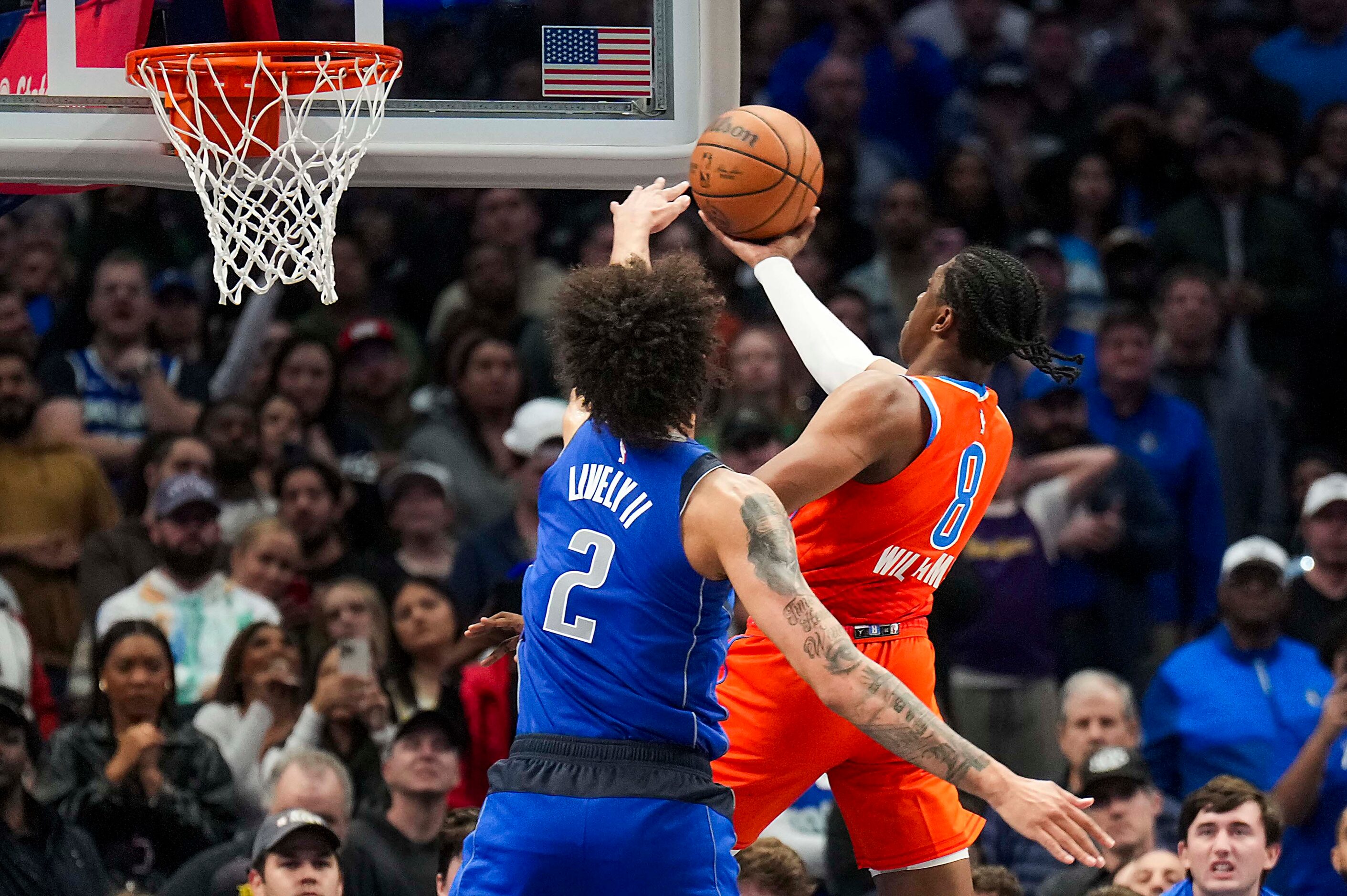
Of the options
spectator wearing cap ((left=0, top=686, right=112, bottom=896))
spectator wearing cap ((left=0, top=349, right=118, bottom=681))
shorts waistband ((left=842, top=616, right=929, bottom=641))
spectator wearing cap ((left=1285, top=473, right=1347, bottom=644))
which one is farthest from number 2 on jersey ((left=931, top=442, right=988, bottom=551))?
spectator wearing cap ((left=0, top=349, right=118, bottom=681))

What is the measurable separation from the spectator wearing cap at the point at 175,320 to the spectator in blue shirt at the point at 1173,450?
4.45 m

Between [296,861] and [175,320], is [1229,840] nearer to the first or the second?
[296,861]

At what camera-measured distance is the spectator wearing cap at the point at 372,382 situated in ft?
31.1

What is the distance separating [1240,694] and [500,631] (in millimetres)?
3912

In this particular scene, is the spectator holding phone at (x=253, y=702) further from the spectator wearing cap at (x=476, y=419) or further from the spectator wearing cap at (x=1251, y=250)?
the spectator wearing cap at (x=1251, y=250)

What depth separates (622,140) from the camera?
6055 mm

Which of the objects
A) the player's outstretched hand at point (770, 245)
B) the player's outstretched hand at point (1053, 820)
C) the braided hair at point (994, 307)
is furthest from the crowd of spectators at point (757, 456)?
the player's outstretched hand at point (1053, 820)

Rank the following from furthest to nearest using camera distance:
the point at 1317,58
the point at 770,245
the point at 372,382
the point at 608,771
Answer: the point at 1317,58
the point at 372,382
the point at 770,245
the point at 608,771

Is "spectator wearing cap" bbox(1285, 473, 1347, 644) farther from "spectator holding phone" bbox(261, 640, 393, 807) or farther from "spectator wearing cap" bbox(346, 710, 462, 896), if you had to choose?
"spectator holding phone" bbox(261, 640, 393, 807)

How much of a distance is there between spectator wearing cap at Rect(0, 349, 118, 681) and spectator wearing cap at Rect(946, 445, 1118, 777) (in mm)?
3793

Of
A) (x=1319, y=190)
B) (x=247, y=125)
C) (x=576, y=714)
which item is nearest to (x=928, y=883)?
(x=576, y=714)

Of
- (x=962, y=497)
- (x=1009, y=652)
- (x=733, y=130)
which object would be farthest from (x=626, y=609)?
(x=1009, y=652)

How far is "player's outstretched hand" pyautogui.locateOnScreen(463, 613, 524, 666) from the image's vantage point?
4969mm

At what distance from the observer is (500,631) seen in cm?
511
